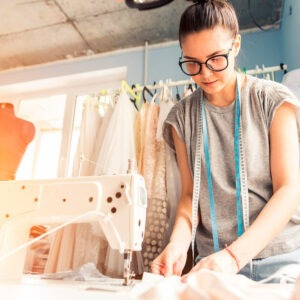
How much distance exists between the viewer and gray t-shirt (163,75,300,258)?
87cm

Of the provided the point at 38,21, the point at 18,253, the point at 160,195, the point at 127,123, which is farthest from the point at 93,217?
the point at 38,21

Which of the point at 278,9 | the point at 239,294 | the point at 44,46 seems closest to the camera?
the point at 239,294

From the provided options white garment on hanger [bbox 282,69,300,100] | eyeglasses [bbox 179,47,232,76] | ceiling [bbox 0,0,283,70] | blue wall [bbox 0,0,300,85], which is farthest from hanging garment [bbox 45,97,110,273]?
ceiling [bbox 0,0,283,70]

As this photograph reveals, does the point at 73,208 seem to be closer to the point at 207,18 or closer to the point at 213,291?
the point at 213,291

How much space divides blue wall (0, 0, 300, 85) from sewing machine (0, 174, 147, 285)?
115cm

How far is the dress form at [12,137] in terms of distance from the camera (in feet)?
3.94

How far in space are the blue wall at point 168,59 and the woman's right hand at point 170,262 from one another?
1.11m

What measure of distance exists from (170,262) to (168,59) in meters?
1.62

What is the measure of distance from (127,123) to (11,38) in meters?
1.42

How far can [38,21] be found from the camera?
213 cm

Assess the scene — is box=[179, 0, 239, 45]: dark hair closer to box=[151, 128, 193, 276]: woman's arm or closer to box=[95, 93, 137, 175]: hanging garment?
box=[151, 128, 193, 276]: woman's arm

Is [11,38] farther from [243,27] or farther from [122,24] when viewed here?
[243,27]

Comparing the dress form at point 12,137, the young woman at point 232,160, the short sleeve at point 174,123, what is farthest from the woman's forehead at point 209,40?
the dress form at point 12,137

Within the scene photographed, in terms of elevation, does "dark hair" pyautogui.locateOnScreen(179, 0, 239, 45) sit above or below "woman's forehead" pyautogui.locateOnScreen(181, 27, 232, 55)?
above
